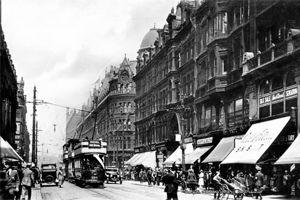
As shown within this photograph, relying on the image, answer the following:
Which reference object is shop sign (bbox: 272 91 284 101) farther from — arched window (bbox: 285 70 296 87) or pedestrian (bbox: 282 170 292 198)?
pedestrian (bbox: 282 170 292 198)

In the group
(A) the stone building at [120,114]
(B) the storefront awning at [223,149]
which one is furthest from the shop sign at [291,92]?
(A) the stone building at [120,114]

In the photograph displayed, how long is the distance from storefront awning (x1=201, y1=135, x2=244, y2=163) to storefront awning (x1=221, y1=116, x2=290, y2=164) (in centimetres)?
192

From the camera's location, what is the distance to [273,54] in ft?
104

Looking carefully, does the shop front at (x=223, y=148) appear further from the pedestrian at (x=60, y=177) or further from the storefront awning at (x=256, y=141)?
the pedestrian at (x=60, y=177)

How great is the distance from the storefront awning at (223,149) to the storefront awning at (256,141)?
6.29ft

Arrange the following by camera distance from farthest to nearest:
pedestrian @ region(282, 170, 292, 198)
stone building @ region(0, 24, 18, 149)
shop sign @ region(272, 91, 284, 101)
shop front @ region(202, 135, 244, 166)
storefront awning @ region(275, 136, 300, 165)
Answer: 1. stone building @ region(0, 24, 18, 149)
2. shop front @ region(202, 135, 244, 166)
3. shop sign @ region(272, 91, 284, 101)
4. pedestrian @ region(282, 170, 292, 198)
5. storefront awning @ region(275, 136, 300, 165)

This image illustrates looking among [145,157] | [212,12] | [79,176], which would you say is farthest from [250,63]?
[145,157]

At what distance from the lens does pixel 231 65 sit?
40.0 m

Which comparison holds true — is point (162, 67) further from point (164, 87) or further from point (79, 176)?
point (79, 176)

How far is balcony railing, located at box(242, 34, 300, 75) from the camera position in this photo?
95.0 ft

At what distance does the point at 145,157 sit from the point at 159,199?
40.6m

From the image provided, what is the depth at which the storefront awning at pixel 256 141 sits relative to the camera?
29.6m

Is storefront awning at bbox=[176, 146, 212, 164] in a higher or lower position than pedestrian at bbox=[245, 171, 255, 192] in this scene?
higher

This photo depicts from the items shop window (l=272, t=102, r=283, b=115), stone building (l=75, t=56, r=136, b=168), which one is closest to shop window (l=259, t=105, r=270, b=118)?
shop window (l=272, t=102, r=283, b=115)
